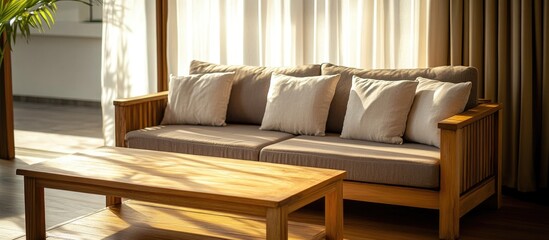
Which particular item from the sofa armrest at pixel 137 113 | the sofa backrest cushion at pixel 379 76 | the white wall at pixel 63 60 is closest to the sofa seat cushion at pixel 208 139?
the sofa armrest at pixel 137 113

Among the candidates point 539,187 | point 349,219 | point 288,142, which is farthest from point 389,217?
point 539,187

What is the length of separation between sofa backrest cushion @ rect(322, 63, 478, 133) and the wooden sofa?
0.59 feet

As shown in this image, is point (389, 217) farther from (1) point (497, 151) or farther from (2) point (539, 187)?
(2) point (539, 187)

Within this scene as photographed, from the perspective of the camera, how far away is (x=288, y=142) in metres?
4.93

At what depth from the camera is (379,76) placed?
514cm

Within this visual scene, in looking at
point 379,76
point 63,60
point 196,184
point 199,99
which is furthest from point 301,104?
point 63,60

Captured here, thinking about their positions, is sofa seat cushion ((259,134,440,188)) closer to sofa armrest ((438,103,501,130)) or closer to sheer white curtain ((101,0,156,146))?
sofa armrest ((438,103,501,130))

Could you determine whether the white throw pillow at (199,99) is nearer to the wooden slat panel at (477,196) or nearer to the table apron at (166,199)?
the table apron at (166,199)

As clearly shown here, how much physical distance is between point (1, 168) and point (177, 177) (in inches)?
106

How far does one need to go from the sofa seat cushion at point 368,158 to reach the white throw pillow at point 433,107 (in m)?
0.07

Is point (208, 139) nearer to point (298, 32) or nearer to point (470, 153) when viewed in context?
point (298, 32)

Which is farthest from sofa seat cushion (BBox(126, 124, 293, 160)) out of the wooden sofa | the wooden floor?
the wooden floor

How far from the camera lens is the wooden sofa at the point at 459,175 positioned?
4344 millimetres

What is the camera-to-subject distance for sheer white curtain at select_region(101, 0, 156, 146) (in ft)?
21.6
